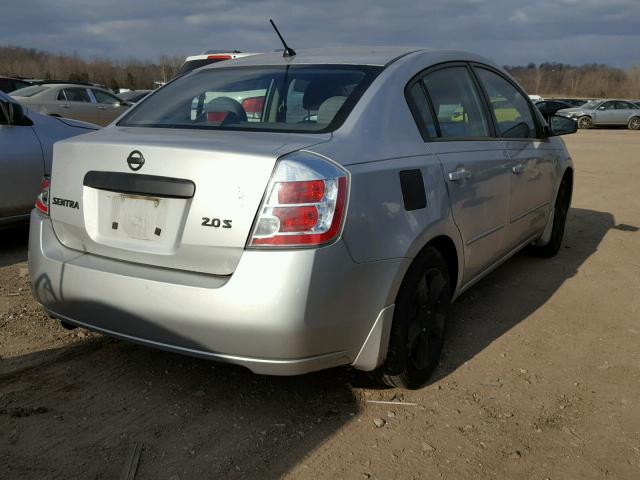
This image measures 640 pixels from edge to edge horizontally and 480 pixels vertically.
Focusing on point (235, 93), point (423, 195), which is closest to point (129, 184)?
point (235, 93)

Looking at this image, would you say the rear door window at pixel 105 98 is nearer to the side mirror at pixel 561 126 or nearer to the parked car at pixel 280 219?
the side mirror at pixel 561 126

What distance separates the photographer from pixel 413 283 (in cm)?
298

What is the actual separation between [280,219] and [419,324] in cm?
105

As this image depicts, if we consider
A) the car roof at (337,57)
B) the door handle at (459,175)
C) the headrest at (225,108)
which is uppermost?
the car roof at (337,57)

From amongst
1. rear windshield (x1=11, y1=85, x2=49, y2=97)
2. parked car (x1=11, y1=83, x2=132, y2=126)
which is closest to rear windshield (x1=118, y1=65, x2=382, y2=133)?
parked car (x1=11, y1=83, x2=132, y2=126)

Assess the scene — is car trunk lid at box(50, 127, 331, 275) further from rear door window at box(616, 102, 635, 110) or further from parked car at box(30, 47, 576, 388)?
rear door window at box(616, 102, 635, 110)

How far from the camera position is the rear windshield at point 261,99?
307 cm

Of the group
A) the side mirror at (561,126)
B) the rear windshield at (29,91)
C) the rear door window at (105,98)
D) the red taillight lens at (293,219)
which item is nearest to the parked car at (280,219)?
the red taillight lens at (293,219)

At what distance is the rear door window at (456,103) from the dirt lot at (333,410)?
124 centimetres

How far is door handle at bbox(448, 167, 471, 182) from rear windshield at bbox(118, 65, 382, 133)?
2.07 feet

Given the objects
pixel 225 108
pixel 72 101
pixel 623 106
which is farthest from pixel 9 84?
pixel 623 106

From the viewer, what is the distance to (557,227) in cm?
577

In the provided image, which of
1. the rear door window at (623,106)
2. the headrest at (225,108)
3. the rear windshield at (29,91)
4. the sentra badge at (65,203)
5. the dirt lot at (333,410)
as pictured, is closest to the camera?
the dirt lot at (333,410)

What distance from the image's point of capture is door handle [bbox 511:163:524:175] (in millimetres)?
4164
